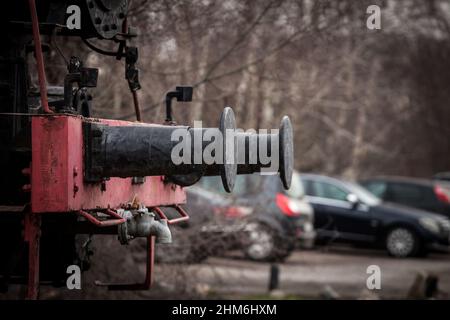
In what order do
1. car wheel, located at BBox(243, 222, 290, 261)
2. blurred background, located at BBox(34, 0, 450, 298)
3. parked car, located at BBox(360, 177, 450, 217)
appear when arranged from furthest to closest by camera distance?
parked car, located at BBox(360, 177, 450, 217), car wheel, located at BBox(243, 222, 290, 261), blurred background, located at BBox(34, 0, 450, 298)

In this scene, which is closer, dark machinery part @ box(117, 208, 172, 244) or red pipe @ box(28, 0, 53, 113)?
red pipe @ box(28, 0, 53, 113)

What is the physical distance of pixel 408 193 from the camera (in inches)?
945

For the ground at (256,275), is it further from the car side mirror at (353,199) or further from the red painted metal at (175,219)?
the red painted metal at (175,219)

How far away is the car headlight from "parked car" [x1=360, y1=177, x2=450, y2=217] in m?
3.03

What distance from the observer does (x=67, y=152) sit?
16.4ft

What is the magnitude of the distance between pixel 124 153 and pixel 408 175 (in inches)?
1448

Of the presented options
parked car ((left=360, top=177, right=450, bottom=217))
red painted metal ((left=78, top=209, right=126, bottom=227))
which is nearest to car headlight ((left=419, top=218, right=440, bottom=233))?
parked car ((left=360, top=177, right=450, bottom=217))

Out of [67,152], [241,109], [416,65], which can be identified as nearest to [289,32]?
[241,109]

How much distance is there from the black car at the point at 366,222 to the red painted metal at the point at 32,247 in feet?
49.4

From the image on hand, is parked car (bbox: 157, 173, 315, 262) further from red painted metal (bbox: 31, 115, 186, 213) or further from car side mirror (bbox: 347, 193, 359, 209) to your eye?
car side mirror (bbox: 347, 193, 359, 209)

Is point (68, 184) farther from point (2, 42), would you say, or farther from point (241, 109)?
point (241, 109)

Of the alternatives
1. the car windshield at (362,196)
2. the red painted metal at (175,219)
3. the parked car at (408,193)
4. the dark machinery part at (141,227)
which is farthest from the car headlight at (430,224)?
the dark machinery part at (141,227)

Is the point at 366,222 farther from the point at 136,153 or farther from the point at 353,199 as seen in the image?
the point at 136,153

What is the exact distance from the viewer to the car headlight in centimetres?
2052
